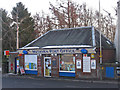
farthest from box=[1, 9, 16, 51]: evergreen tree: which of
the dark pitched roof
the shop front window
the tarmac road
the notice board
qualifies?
the tarmac road

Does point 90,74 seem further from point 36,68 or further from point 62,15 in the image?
point 62,15

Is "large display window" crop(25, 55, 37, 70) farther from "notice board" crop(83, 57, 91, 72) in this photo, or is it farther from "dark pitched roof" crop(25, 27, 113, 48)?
"notice board" crop(83, 57, 91, 72)

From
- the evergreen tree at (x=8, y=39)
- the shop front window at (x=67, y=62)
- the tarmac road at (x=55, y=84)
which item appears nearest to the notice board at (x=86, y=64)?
the shop front window at (x=67, y=62)

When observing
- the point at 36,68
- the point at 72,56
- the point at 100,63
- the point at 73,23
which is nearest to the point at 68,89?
the point at 100,63

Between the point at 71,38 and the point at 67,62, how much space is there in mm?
2927

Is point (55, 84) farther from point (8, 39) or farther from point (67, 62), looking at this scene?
point (8, 39)

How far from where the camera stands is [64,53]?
21766 mm

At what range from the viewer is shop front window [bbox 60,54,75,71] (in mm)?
21766

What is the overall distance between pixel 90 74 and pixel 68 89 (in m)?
6.66

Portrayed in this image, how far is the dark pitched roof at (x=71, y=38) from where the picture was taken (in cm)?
2214

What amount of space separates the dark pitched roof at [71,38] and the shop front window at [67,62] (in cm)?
154

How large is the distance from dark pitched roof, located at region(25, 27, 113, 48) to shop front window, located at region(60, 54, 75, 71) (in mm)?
1543

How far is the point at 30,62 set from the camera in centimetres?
2425

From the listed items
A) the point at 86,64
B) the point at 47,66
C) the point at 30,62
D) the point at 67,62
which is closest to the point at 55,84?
the point at 86,64
